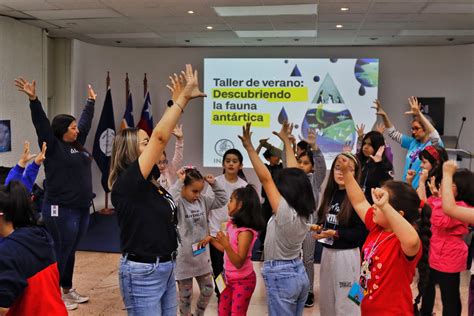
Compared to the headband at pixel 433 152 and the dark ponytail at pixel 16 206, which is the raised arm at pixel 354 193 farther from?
the dark ponytail at pixel 16 206

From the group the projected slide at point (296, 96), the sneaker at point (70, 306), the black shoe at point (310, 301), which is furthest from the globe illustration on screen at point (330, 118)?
the sneaker at point (70, 306)

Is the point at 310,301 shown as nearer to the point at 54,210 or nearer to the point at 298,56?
the point at 54,210

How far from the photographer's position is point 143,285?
1.95 metres

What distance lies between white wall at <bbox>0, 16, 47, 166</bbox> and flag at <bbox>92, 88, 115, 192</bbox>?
45.7 inches

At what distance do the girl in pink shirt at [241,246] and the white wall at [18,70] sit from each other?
4159 mm

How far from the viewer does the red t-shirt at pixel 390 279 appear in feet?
6.20

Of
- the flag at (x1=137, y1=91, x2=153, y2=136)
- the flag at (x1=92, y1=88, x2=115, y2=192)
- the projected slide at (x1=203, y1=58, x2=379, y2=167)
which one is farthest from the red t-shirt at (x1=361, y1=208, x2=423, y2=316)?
the flag at (x1=137, y1=91, x2=153, y2=136)

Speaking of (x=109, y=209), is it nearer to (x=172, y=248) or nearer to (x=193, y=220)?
(x=193, y=220)

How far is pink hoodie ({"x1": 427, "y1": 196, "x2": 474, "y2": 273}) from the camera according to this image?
2770 mm

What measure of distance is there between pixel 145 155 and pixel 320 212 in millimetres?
1286

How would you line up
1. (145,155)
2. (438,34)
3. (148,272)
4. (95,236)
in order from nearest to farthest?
1. (145,155)
2. (148,272)
3. (95,236)
4. (438,34)

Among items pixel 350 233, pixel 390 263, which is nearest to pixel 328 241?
pixel 350 233

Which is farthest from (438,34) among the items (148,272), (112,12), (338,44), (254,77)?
(148,272)

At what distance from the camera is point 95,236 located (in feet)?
19.4
